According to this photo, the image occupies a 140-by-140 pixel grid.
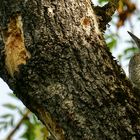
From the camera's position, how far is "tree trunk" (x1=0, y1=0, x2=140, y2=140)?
2316mm

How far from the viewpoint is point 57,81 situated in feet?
7.76

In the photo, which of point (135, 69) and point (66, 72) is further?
point (135, 69)

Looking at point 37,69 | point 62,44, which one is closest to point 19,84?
point 37,69

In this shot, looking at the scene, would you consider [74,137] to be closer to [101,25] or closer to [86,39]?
[86,39]

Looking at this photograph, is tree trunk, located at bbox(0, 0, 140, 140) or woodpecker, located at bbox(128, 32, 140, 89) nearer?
tree trunk, located at bbox(0, 0, 140, 140)

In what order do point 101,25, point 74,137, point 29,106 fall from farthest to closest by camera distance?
1. point 101,25
2. point 29,106
3. point 74,137

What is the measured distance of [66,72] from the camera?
2367 mm

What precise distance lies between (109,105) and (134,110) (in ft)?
0.50

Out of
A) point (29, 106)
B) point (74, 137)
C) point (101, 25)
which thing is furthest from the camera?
point (101, 25)

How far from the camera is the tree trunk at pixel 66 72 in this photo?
7.60 ft

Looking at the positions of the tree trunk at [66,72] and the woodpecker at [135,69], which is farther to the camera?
the woodpecker at [135,69]

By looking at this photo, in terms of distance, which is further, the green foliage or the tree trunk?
the green foliage

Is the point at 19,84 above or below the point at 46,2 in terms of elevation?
below

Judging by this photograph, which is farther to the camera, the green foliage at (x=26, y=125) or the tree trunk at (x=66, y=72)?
the green foliage at (x=26, y=125)
